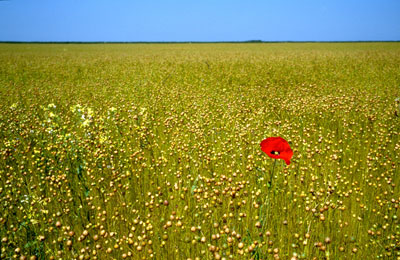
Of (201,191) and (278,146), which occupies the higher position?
(278,146)

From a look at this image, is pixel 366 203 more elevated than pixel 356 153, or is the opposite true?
pixel 356 153

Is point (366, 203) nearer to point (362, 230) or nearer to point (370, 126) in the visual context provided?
point (362, 230)

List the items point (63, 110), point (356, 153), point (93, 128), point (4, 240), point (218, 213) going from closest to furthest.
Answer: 1. point (4, 240)
2. point (218, 213)
3. point (356, 153)
4. point (93, 128)
5. point (63, 110)

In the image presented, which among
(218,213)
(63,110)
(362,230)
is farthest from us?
(63,110)

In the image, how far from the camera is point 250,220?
2.31 m

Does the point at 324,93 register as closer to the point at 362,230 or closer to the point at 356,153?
the point at 356,153

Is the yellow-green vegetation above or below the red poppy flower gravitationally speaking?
below

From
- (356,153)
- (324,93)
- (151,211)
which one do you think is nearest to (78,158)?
(151,211)

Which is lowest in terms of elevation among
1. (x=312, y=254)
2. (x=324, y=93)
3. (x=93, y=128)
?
(x=312, y=254)

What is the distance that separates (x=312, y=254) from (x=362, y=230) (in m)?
0.56

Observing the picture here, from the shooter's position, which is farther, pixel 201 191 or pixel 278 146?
pixel 201 191

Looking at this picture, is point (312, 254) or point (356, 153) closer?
point (312, 254)

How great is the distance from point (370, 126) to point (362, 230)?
2.93 m

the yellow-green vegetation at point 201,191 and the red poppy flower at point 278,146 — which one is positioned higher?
the red poppy flower at point 278,146
